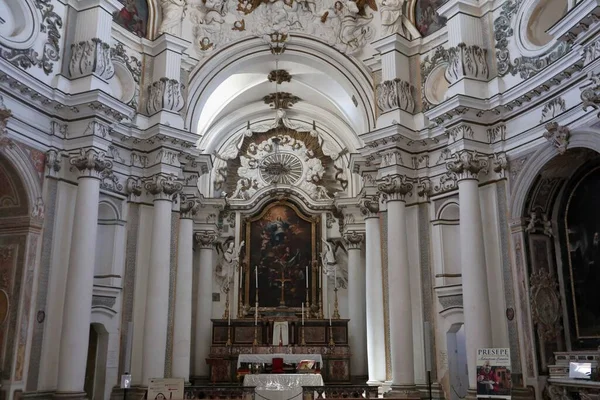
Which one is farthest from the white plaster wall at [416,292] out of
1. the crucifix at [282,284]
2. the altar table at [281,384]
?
the crucifix at [282,284]

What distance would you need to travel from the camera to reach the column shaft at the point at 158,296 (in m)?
14.6

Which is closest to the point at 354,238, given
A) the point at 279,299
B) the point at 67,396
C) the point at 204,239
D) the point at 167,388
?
the point at 279,299

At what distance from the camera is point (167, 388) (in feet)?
40.3

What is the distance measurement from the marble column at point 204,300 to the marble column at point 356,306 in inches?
200

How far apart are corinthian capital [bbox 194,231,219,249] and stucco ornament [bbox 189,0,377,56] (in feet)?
22.9

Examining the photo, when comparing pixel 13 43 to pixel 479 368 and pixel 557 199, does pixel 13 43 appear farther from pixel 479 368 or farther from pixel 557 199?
pixel 557 199

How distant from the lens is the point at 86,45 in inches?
561

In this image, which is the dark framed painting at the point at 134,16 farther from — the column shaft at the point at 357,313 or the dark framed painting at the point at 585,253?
the dark framed painting at the point at 585,253

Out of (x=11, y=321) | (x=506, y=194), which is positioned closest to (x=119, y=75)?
(x=11, y=321)

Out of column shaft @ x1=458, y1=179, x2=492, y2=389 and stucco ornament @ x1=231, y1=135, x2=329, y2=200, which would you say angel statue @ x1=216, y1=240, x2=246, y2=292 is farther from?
column shaft @ x1=458, y1=179, x2=492, y2=389

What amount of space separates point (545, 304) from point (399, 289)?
3.59 m

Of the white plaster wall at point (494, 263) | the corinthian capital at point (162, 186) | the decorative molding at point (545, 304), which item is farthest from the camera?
the corinthian capital at point (162, 186)

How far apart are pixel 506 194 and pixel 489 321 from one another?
2938mm

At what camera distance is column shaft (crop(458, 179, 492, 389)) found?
13.1m
